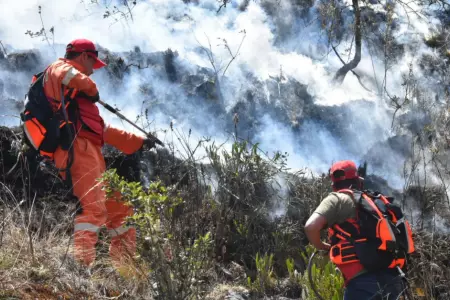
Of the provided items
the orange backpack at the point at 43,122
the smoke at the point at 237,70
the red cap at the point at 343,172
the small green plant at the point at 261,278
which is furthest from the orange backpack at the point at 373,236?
the smoke at the point at 237,70

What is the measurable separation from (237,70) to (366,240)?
17.1 ft

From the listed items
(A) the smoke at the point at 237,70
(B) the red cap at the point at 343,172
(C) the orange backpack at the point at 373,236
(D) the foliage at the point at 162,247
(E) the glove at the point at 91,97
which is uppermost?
(A) the smoke at the point at 237,70

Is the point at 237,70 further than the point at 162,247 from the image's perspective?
Yes

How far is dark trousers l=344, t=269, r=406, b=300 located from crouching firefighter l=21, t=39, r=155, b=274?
62.0 inches

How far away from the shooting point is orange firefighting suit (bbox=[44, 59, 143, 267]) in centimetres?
404

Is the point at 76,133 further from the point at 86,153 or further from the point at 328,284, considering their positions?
the point at 328,284

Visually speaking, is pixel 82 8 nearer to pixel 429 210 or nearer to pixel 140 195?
pixel 429 210

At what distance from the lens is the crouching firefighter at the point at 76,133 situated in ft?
13.9

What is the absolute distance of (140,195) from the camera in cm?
290

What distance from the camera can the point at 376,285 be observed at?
11.4 ft

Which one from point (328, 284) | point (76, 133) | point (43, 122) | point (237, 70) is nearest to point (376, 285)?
point (328, 284)

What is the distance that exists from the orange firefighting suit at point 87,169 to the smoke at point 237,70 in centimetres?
204

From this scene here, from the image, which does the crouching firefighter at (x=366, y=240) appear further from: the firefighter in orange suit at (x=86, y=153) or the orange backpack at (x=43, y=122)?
the orange backpack at (x=43, y=122)

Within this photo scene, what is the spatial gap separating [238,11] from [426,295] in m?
6.32
